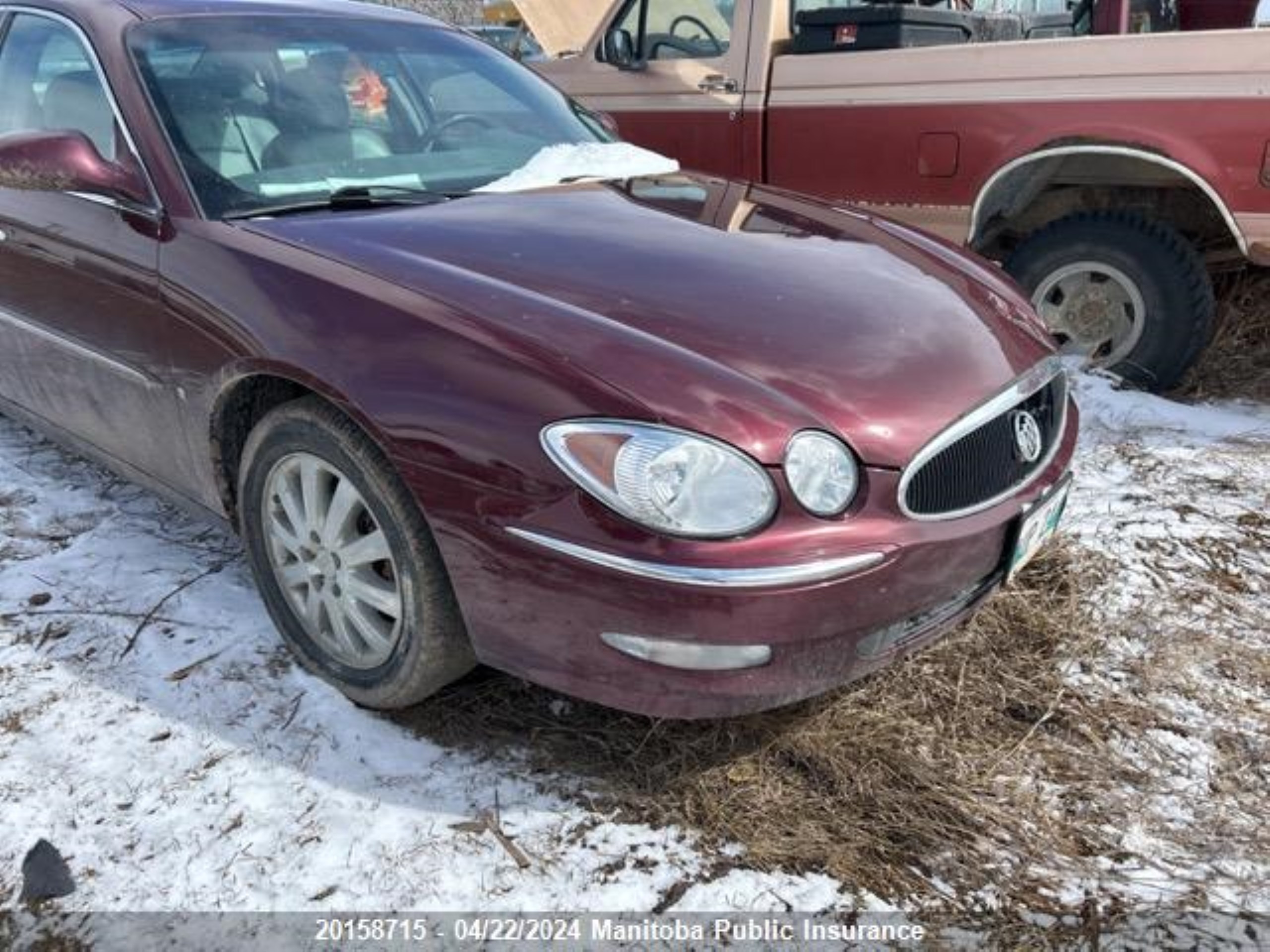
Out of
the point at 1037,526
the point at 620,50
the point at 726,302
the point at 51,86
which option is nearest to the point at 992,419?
the point at 1037,526

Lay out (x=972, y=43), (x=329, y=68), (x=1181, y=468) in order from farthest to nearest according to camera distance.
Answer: (x=972, y=43), (x=1181, y=468), (x=329, y=68)

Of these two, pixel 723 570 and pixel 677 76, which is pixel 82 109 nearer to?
pixel 723 570

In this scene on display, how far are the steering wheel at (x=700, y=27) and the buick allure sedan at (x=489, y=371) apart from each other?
2.05 m

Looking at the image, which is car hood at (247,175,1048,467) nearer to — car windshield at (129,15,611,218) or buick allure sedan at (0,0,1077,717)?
buick allure sedan at (0,0,1077,717)

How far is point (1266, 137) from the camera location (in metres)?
3.91

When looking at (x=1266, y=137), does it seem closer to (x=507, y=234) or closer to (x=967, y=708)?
(x=967, y=708)

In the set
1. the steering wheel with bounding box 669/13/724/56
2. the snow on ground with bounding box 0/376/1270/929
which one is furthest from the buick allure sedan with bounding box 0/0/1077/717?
the steering wheel with bounding box 669/13/724/56

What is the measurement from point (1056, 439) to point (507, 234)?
4.71ft

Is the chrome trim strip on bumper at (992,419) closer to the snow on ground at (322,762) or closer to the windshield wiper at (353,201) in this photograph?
the snow on ground at (322,762)

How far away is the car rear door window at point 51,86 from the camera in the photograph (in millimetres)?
2926

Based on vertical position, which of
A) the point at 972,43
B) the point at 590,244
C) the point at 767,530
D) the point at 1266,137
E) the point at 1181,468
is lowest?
the point at 1181,468

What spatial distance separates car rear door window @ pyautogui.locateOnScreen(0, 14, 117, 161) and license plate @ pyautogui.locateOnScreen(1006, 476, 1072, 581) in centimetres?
247

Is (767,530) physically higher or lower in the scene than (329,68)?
lower

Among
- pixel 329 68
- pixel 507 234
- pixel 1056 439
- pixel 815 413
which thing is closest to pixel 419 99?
pixel 329 68
